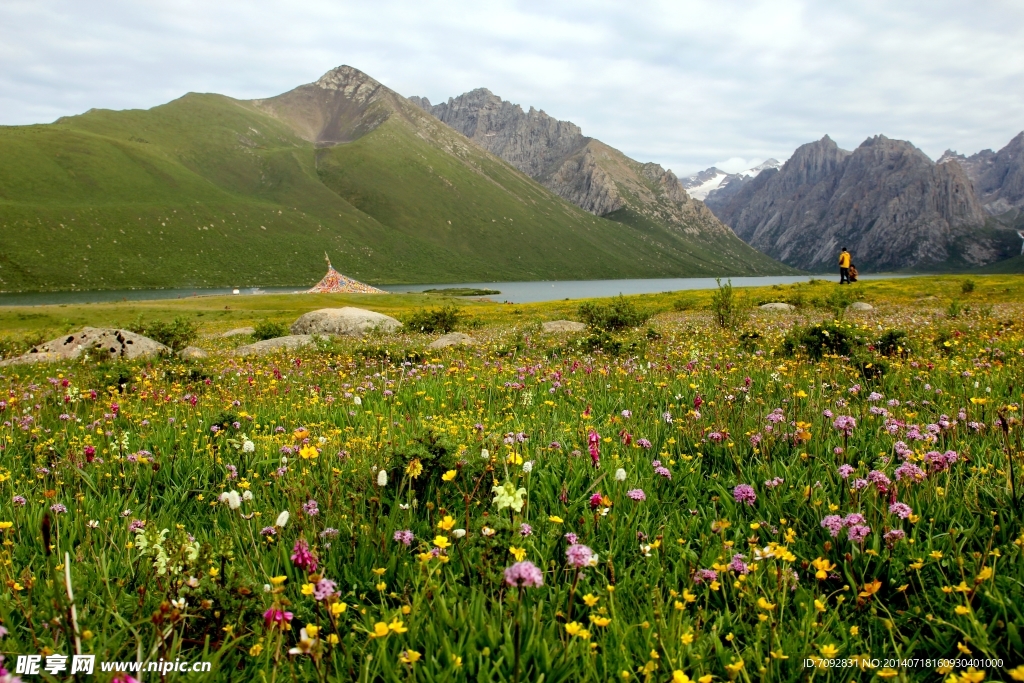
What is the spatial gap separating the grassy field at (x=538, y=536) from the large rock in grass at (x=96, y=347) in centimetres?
888

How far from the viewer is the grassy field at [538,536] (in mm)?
2330

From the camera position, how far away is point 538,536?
327cm

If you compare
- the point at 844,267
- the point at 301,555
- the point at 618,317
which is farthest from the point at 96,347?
the point at 844,267

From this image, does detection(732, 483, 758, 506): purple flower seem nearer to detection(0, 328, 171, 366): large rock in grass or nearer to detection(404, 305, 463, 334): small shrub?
detection(0, 328, 171, 366): large rock in grass

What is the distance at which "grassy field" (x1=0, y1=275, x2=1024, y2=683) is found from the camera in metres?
2.33

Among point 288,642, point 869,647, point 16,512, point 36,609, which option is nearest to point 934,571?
point 869,647

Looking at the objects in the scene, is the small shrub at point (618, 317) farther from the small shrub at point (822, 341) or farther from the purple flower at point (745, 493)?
the purple flower at point (745, 493)

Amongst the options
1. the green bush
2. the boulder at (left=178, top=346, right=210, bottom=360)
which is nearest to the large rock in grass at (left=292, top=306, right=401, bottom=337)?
the green bush

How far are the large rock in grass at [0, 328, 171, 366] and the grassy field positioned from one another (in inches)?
350

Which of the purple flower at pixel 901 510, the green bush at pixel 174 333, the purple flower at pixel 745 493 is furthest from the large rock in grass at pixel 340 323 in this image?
the purple flower at pixel 901 510

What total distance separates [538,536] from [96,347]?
1606cm

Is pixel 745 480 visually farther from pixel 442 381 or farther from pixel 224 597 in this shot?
pixel 442 381

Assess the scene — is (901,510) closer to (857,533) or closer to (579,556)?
(857,533)

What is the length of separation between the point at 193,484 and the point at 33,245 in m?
261
